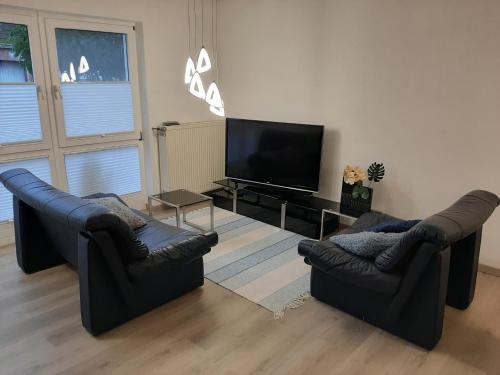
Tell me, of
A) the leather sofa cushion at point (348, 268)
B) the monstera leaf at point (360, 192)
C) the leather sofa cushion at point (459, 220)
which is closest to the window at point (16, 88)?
the leather sofa cushion at point (348, 268)

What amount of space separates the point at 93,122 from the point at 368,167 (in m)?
2.93

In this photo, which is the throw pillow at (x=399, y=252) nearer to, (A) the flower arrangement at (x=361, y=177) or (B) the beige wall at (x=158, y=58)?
(A) the flower arrangement at (x=361, y=177)

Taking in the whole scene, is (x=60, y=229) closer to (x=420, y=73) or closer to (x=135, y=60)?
(x=135, y=60)

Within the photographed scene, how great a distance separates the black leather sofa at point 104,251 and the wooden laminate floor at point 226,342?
0.15 m

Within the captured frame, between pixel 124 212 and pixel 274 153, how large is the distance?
184 cm

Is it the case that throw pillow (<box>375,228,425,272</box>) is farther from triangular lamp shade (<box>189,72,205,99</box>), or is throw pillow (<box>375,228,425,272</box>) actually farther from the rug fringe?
triangular lamp shade (<box>189,72,205,99</box>)

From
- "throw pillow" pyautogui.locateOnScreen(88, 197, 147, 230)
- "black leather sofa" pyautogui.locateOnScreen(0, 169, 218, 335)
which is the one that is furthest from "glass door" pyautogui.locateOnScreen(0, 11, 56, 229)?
"throw pillow" pyautogui.locateOnScreen(88, 197, 147, 230)

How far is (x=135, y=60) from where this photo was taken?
4434mm

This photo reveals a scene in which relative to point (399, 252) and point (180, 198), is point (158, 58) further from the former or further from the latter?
point (399, 252)

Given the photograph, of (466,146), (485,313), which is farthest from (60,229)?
(466,146)

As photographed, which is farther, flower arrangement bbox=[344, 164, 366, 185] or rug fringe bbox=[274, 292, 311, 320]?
flower arrangement bbox=[344, 164, 366, 185]

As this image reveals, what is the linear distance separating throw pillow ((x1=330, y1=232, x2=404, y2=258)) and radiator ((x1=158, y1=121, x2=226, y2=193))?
266cm

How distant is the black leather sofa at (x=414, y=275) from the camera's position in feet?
7.17

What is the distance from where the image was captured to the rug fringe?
2732 millimetres
